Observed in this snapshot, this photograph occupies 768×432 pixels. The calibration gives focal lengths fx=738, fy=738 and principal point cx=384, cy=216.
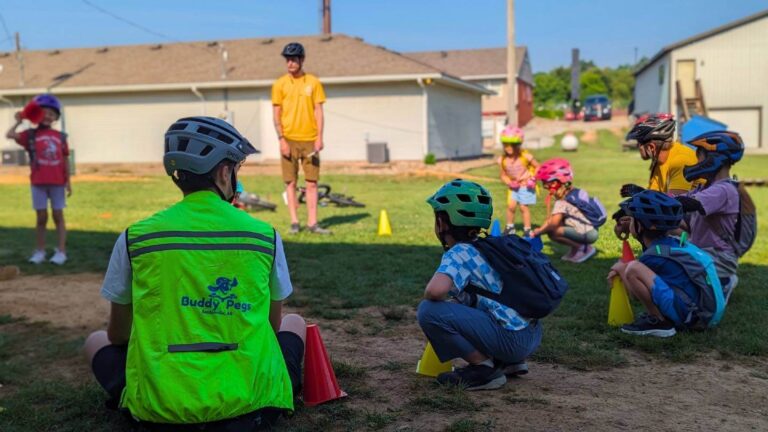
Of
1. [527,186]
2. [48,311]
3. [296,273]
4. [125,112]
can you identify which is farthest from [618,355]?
[125,112]

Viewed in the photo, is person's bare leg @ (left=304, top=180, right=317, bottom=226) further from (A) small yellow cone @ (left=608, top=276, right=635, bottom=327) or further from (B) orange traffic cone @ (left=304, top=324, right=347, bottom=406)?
(B) orange traffic cone @ (left=304, top=324, right=347, bottom=406)

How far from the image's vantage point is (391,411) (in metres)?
3.84

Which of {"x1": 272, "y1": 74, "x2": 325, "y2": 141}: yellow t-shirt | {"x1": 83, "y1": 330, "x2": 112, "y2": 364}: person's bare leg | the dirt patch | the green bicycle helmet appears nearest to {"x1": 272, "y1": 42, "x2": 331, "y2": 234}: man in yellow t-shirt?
{"x1": 272, "y1": 74, "x2": 325, "y2": 141}: yellow t-shirt

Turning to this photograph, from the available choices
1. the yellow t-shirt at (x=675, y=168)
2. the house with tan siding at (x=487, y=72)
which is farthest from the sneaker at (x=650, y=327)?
the house with tan siding at (x=487, y=72)

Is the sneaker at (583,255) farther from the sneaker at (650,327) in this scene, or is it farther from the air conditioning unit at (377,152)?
the air conditioning unit at (377,152)

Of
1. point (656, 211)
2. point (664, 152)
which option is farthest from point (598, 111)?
point (656, 211)

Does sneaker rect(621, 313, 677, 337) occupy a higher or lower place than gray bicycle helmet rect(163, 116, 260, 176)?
lower

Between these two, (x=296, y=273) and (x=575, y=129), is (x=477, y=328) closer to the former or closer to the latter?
(x=296, y=273)

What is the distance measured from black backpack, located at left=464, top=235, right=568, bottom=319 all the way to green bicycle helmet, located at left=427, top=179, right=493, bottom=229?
0.13m

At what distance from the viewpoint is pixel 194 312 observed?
2971 mm

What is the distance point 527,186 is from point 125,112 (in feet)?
86.7

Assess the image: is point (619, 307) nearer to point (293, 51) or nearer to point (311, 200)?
point (311, 200)

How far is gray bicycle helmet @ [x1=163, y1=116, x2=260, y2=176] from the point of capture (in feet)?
10.1

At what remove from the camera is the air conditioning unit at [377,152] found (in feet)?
96.2
